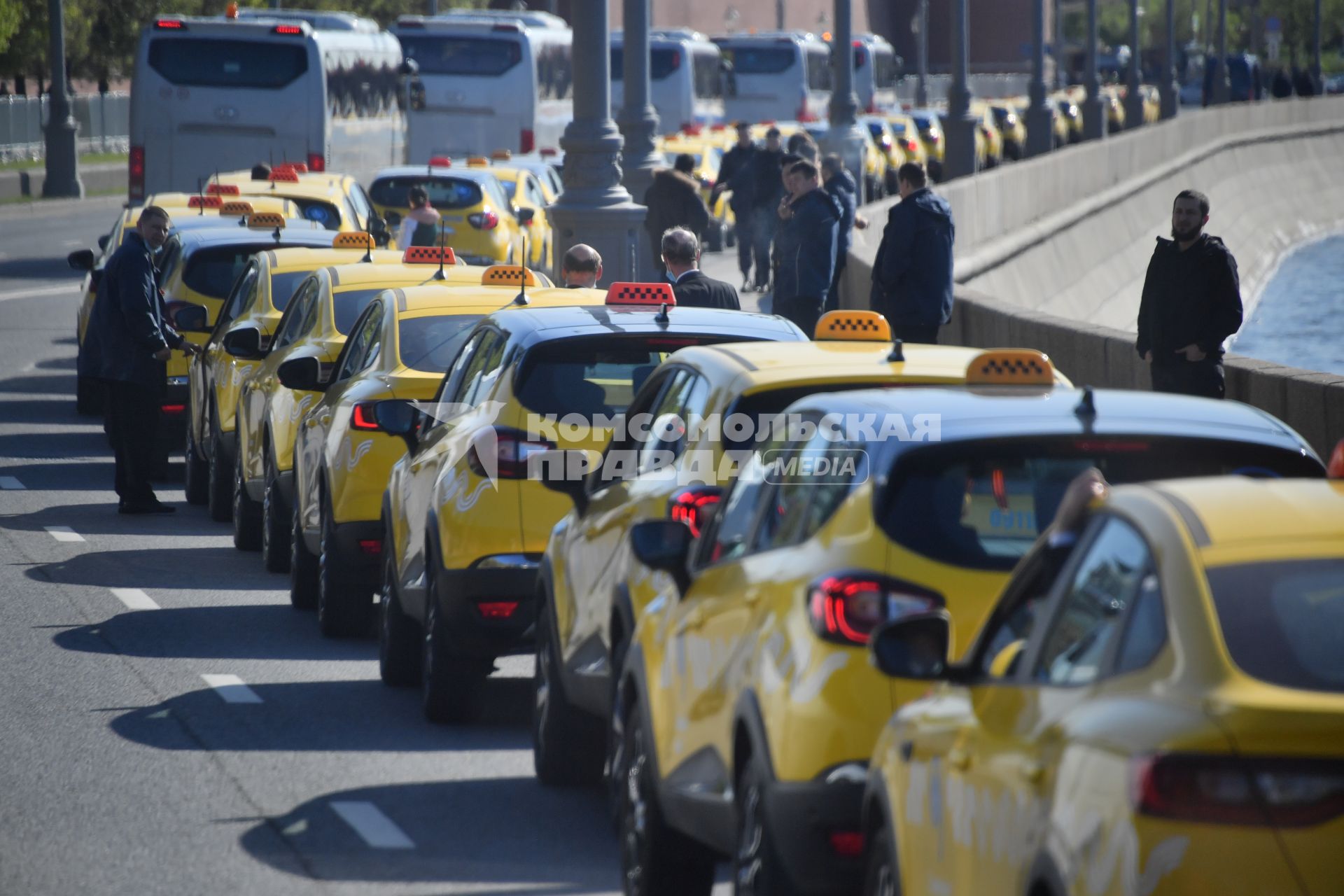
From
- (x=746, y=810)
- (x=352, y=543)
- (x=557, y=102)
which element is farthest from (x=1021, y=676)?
(x=557, y=102)

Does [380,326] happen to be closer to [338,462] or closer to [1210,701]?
[338,462]

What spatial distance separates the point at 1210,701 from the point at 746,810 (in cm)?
208

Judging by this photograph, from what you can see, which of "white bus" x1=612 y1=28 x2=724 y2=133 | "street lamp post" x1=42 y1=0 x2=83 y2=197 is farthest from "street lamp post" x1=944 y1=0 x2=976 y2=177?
"street lamp post" x1=42 y1=0 x2=83 y2=197

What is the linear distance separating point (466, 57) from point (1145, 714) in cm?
3883

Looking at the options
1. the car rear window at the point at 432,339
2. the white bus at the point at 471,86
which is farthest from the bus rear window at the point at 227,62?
the car rear window at the point at 432,339

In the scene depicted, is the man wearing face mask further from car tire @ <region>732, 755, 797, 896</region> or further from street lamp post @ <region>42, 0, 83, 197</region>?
street lamp post @ <region>42, 0, 83, 197</region>

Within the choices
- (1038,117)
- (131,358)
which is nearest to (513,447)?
(131,358)

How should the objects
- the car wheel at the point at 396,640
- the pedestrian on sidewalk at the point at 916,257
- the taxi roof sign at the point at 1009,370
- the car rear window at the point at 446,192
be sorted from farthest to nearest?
the car rear window at the point at 446,192 < the pedestrian on sidewalk at the point at 916,257 < the car wheel at the point at 396,640 < the taxi roof sign at the point at 1009,370

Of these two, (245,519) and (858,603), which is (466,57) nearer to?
(245,519)

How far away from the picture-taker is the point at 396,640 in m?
9.96

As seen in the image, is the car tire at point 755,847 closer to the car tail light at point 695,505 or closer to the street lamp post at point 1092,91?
the car tail light at point 695,505

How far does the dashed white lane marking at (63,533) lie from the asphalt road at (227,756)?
28 millimetres

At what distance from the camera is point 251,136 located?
34094 millimetres

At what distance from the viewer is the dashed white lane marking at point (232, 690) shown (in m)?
9.73
